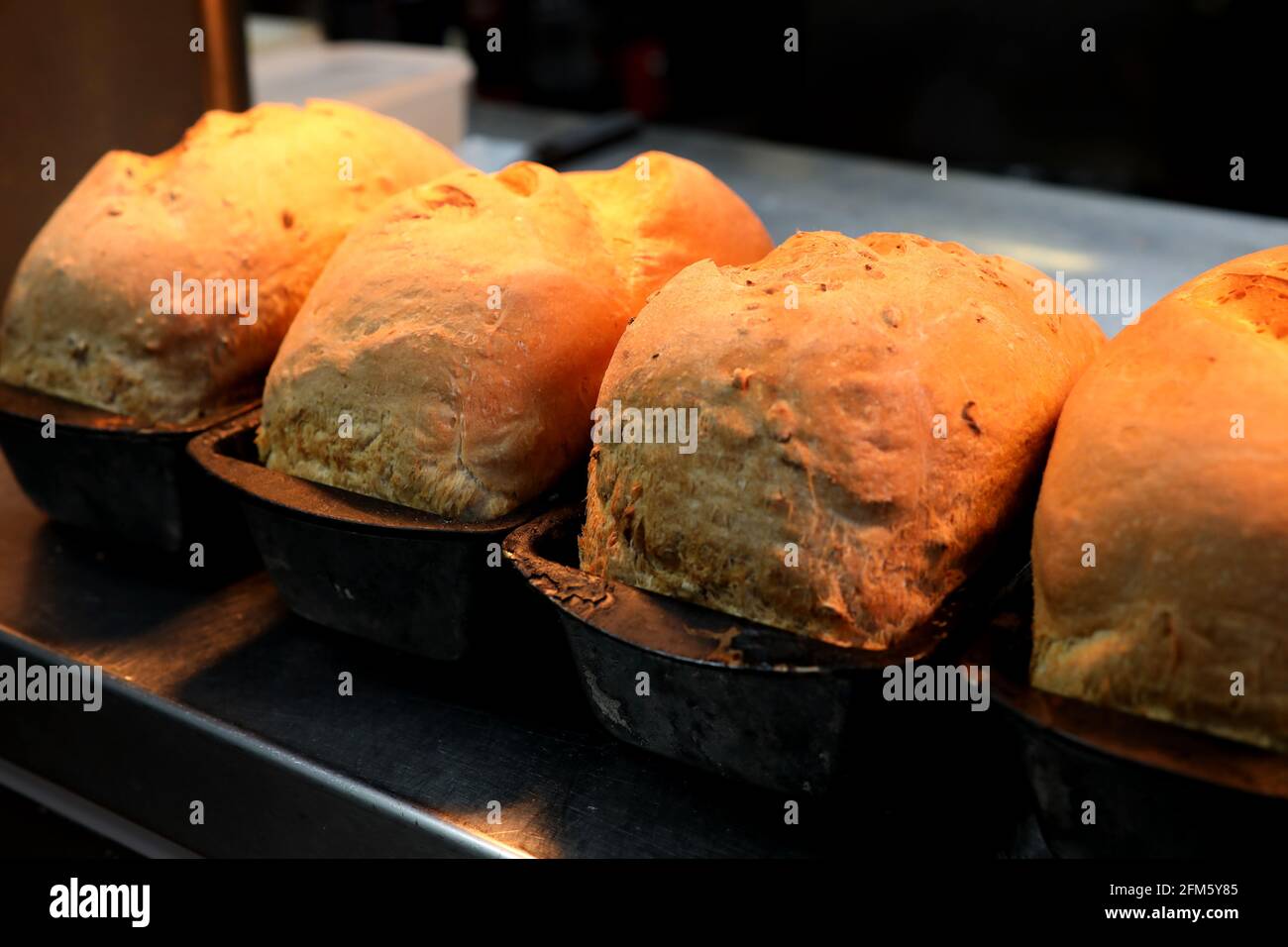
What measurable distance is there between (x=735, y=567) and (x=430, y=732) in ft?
1.58

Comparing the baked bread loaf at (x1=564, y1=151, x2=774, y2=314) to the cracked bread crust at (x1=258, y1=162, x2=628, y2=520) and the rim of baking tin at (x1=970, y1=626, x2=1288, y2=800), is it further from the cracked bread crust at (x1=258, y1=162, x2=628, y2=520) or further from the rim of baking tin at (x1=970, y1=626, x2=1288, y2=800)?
the rim of baking tin at (x1=970, y1=626, x2=1288, y2=800)

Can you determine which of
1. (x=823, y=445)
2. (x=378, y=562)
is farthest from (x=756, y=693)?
(x=378, y=562)

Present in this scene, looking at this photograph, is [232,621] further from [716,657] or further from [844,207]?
[844,207]

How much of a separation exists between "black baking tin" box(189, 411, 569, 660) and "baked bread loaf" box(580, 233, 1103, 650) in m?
0.15

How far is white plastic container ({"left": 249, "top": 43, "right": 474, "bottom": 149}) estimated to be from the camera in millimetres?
2973

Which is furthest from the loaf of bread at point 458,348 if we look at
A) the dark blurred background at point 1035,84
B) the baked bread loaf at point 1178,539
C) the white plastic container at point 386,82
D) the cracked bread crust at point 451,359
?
the dark blurred background at point 1035,84

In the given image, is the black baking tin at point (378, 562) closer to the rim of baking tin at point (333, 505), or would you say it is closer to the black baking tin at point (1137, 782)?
the rim of baking tin at point (333, 505)

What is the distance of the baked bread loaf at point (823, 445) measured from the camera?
3.46ft

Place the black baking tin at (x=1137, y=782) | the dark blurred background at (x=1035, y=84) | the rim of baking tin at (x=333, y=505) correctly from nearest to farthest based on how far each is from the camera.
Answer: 1. the black baking tin at (x=1137, y=782)
2. the rim of baking tin at (x=333, y=505)
3. the dark blurred background at (x=1035, y=84)

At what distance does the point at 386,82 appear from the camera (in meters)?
3.10

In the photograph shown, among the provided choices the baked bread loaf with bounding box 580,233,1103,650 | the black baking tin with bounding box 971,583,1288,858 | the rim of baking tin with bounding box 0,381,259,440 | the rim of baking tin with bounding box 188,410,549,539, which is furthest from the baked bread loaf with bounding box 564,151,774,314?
the black baking tin with bounding box 971,583,1288,858

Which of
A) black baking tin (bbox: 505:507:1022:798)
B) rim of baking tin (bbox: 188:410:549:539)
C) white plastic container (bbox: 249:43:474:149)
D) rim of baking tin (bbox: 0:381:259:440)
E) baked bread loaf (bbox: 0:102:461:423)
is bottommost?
black baking tin (bbox: 505:507:1022:798)

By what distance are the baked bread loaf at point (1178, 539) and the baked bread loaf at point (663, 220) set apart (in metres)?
0.62
